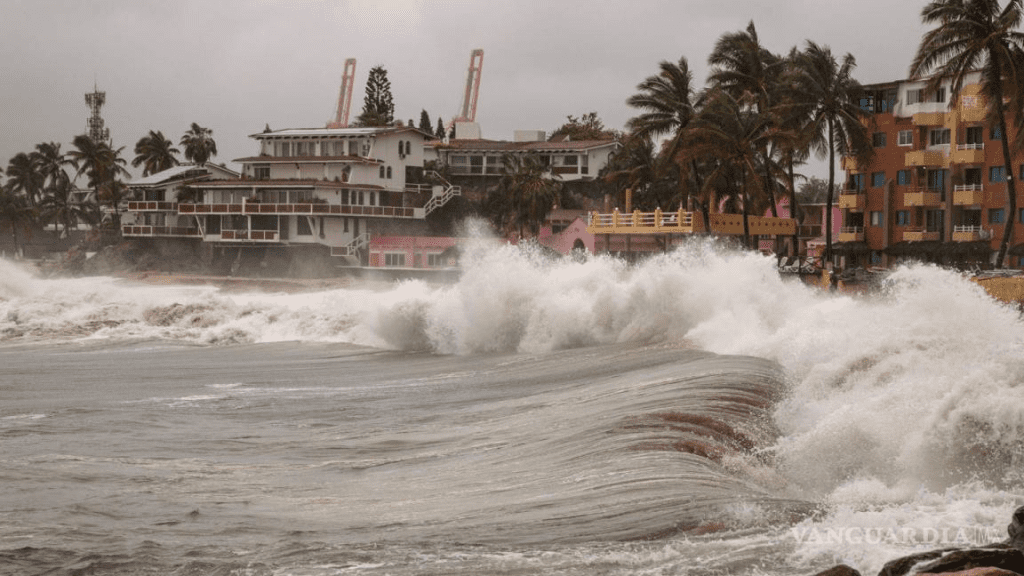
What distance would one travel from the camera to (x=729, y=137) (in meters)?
51.7

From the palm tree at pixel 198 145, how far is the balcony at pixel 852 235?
57.0 m

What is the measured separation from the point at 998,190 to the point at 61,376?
1681 inches

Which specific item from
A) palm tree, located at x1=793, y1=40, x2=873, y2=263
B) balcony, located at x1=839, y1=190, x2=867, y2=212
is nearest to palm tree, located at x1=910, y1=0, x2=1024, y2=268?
palm tree, located at x1=793, y1=40, x2=873, y2=263

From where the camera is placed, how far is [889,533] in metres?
10.1

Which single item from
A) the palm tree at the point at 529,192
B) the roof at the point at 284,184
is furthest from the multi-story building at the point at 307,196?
the palm tree at the point at 529,192

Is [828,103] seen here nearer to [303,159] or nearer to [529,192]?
[529,192]

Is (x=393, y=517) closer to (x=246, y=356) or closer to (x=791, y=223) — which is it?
(x=246, y=356)

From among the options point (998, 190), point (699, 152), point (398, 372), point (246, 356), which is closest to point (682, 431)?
point (398, 372)

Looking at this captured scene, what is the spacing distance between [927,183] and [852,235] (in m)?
4.71

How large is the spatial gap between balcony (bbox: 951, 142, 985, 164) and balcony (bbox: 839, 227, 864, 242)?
650 centimetres

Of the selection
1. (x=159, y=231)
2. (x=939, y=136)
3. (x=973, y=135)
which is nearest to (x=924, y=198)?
(x=939, y=136)

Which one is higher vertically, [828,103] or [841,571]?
[828,103]

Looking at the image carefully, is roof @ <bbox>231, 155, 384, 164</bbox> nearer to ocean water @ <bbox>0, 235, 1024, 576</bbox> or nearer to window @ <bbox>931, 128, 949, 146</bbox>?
window @ <bbox>931, 128, 949, 146</bbox>

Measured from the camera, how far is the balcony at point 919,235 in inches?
2269
